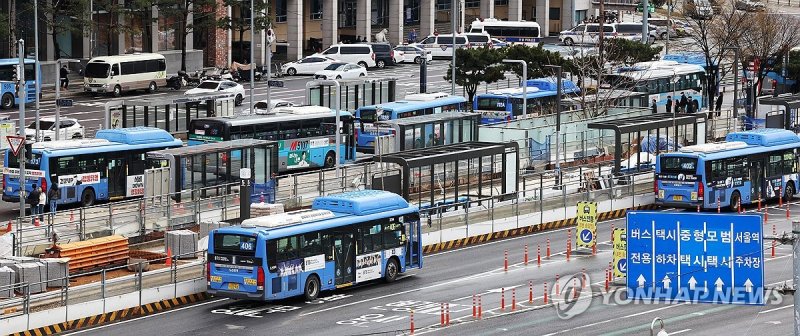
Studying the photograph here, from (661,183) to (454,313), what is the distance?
20.0 meters

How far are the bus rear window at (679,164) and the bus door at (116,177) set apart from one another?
19319mm

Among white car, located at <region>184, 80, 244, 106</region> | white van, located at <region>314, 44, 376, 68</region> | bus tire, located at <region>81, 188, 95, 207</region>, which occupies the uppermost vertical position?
white van, located at <region>314, 44, 376, 68</region>

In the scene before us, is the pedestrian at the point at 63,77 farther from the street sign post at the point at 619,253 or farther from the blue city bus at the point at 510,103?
the street sign post at the point at 619,253

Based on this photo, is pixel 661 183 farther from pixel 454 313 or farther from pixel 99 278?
pixel 99 278

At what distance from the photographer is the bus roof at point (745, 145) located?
195 feet

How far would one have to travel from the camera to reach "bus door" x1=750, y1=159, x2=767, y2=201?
199 feet

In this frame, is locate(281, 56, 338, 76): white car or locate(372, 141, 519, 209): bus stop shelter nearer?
locate(372, 141, 519, 209): bus stop shelter

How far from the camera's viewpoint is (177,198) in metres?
52.7

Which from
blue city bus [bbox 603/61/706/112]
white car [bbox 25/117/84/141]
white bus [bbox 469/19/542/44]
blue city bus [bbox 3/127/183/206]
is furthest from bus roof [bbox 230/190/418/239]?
white bus [bbox 469/19/542/44]

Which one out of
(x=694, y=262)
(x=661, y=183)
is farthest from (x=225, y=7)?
(x=694, y=262)

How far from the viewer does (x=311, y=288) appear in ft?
143

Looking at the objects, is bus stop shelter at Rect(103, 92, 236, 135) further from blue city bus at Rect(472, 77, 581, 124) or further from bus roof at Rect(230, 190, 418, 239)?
bus roof at Rect(230, 190, 418, 239)

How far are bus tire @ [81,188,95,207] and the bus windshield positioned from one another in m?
34.0

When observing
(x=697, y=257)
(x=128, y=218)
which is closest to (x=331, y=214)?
(x=128, y=218)
